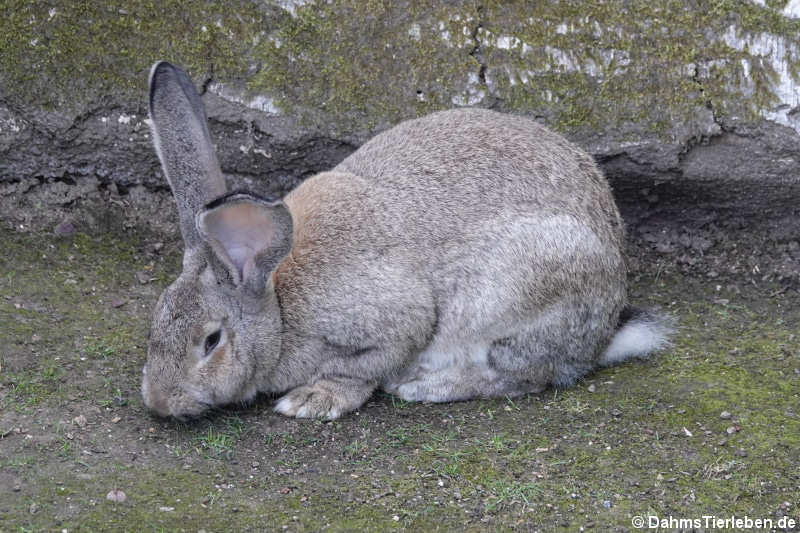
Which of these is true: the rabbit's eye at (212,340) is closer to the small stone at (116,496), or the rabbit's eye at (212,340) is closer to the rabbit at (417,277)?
the rabbit at (417,277)

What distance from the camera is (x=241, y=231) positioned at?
13.7 feet

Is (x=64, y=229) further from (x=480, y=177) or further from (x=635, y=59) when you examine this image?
(x=635, y=59)

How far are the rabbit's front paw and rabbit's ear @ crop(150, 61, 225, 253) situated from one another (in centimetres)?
87

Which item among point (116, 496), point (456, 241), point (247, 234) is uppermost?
point (247, 234)

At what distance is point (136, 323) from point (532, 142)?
7.58 ft

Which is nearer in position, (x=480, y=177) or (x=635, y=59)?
(x=480, y=177)

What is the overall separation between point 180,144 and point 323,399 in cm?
138

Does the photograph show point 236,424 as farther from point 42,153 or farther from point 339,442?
point 42,153

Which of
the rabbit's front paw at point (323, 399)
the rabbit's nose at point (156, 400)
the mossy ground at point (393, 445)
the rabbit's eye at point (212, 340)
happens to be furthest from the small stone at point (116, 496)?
the rabbit's front paw at point (323, 399)

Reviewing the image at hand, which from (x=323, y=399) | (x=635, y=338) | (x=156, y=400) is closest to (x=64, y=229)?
(x=156, y=400)

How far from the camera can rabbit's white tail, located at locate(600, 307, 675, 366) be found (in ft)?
16.5

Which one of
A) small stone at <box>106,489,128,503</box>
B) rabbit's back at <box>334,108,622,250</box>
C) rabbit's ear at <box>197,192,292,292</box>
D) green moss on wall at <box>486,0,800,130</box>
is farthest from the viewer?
green moss on wall at <box>486,0,800,130</box>

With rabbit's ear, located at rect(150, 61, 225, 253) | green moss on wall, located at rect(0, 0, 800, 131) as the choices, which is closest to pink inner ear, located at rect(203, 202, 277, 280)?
rabbit's ear, located at rect(150, 61, 225, 253)

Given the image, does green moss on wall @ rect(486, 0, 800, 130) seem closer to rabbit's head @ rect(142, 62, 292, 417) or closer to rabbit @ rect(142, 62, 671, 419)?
rabbit @ rect(142, 62, 671, 419)
